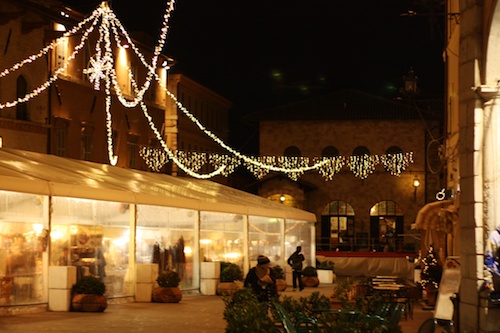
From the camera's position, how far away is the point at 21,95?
31594 mm

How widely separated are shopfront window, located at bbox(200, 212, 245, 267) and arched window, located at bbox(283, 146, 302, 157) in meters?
29.1

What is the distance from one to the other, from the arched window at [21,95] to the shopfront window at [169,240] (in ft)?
24.9

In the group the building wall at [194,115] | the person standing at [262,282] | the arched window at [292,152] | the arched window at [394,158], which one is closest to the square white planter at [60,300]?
the person standing at [262,282]

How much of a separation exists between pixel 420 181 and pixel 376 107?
5.58m

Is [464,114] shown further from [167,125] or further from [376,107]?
[376,107]

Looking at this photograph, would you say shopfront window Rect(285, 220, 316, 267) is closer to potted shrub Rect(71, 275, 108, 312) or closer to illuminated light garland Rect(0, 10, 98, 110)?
illuminated light garland Rect(0, 10, 98, 110)

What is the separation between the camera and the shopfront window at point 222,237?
28897 mm

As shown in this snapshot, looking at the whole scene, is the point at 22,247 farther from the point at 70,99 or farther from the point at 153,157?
the point at 153,157

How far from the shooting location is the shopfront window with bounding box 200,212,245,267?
28.9m

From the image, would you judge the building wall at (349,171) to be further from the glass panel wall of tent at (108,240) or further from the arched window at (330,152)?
the glass panel wall of tent at (108,240)

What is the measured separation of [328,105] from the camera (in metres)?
62.0

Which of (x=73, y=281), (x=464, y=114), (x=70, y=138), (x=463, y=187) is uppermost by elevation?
(x=70, y=138)

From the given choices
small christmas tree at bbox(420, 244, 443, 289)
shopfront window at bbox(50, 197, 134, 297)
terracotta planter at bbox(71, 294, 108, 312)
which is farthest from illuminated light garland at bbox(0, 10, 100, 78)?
small christmas tree at bbox(420, 244, 443, 289)

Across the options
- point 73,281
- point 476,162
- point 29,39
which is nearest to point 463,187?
point 476,162
